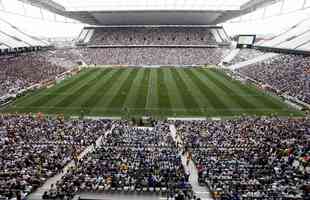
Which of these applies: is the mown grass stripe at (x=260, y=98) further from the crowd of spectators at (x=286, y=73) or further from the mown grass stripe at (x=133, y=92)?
the mown grass stripe at (x=133, y=92)

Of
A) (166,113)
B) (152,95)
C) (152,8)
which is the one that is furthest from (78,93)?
(152,8)

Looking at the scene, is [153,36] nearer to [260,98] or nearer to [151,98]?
[151,98]

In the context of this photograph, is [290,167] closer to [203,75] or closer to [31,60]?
[203,75]

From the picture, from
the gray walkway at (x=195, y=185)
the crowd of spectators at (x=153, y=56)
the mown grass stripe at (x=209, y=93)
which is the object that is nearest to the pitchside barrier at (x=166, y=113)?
the mown grass stripe at (x=209, y=93)

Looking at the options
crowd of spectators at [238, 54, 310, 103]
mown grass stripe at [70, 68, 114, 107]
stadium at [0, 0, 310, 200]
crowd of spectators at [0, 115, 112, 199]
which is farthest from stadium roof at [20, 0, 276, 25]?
crowd of spectators at [0, 115, 112, 199]

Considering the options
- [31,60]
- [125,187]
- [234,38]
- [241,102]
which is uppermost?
[234,38]

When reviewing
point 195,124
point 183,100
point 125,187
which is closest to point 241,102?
point 183,100

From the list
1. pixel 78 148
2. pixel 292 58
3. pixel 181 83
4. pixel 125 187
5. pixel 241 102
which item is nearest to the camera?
pixel 125 187

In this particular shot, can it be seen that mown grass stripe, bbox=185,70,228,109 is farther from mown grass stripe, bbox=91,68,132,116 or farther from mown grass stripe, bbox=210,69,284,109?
mown grass stripe, bbox=91,68,132,116
